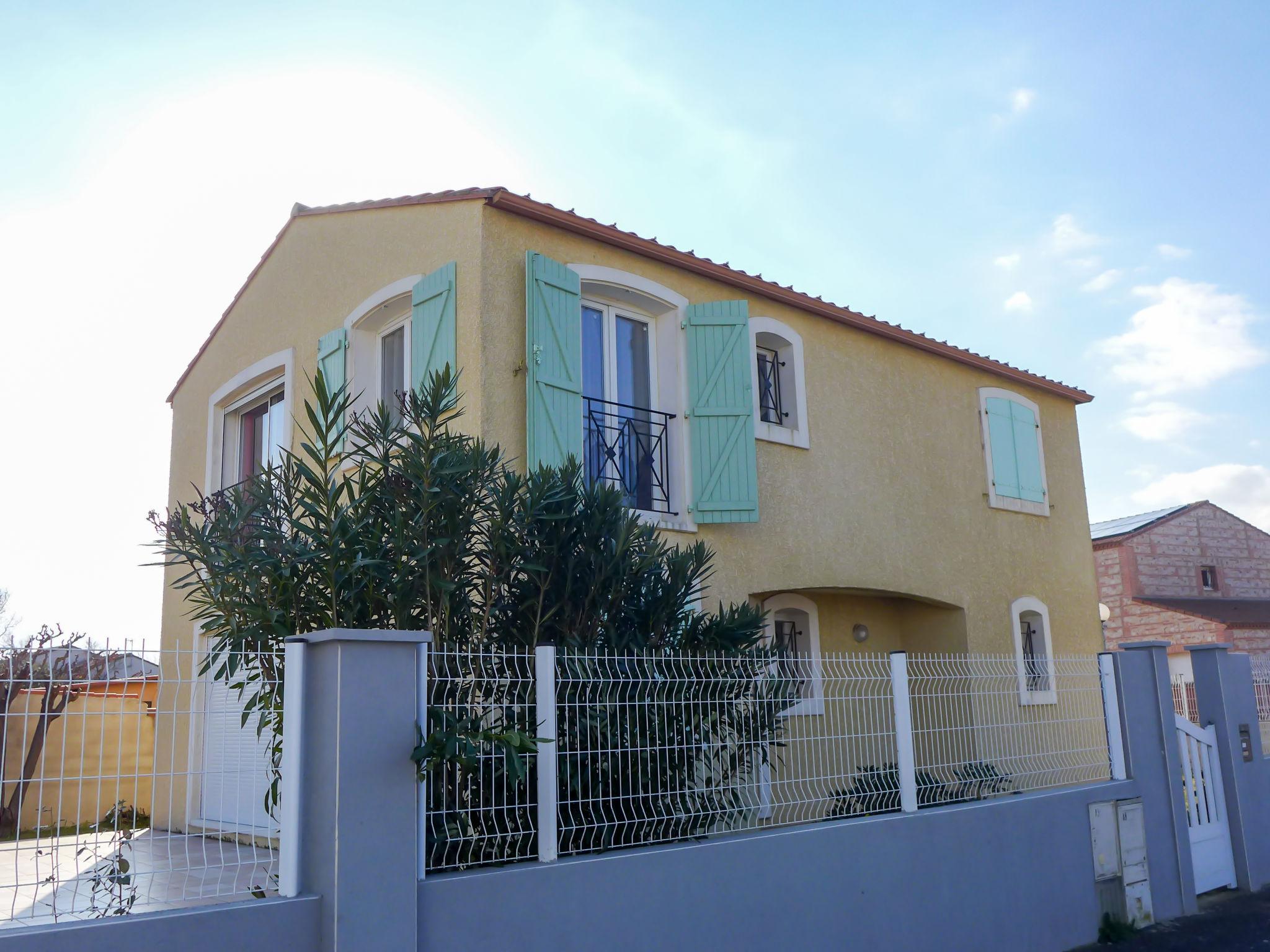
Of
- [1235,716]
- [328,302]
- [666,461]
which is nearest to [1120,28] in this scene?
[666,461]

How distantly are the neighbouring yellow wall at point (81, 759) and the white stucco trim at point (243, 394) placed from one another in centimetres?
617

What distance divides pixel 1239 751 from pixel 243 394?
10.3 metres

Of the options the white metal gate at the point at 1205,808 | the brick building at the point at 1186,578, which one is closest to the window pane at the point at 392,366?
the white metal gate at the point at 1205,808

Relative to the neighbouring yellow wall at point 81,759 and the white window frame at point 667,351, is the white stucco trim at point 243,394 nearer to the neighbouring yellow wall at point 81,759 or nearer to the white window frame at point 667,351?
the white window frame at point 667,351

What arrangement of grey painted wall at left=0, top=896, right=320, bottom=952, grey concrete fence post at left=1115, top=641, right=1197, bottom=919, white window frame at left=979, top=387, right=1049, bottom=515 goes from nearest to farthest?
grey painted wall at left=0, top=896, right=320, bottom=952, grey concrete fence post at left=1115, top=641, right=1197, bottom=919, white window frame at left=979, top=387, right=1049, bottom=515

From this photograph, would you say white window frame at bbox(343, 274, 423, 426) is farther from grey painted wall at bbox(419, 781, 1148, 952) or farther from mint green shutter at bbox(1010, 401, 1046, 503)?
mint green shutter at bbox(1010, 401, 1046, 503)

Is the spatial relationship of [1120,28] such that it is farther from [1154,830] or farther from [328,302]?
[328,302]

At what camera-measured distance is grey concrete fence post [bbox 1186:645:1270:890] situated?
30.7ft

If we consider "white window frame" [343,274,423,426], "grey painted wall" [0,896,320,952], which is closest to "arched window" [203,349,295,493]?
"white window frame" [343,274,423,426]

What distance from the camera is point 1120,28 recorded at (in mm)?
9523

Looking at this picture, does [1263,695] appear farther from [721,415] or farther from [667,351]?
[667,351]

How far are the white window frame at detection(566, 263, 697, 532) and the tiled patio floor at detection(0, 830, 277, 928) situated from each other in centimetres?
490

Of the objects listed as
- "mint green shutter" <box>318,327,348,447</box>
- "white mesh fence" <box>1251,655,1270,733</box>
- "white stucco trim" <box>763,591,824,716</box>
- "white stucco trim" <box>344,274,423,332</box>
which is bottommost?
"white mesh fence" <box>1251,655,1270,733</box>

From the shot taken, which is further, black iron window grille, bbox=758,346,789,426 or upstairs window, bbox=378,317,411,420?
black iron window grille, bbox=758,346,789,426
